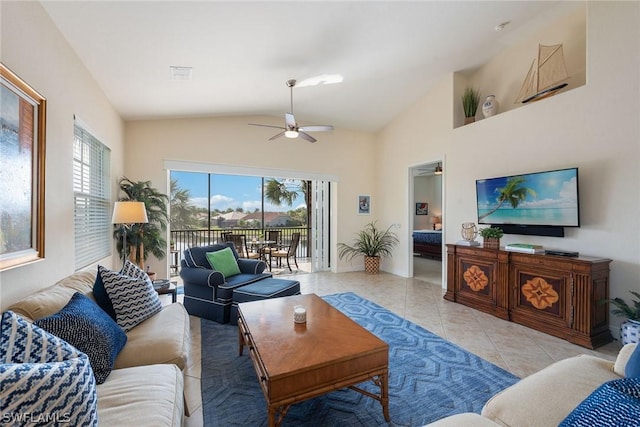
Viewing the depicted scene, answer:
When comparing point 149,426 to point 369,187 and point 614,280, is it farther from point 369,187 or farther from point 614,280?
point 369,187

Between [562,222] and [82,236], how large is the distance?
5.18 m

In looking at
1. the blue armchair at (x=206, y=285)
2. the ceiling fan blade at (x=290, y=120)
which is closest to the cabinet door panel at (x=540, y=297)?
the blue armchair at (x=206, y=285)

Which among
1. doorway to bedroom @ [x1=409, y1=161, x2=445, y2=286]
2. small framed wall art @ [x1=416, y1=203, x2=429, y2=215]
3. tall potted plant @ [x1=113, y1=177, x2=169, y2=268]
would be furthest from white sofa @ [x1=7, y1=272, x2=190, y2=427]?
small framed wall art @ [x1=416, y1=203, x2=429, y2=215]

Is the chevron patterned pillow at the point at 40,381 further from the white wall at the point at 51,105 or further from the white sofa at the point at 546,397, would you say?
the white sofa at the point at 546,397

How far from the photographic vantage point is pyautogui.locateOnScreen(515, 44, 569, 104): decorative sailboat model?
3.43m

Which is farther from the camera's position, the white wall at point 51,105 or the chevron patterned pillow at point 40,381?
the white wall at point 51,105

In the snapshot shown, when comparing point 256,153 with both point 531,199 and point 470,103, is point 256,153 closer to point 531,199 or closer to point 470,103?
point 470,103

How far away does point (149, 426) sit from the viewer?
3.67 ft

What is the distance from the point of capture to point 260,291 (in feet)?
10.4

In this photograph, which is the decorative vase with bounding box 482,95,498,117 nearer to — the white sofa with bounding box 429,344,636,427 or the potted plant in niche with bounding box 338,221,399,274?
the potted plant in niche with bounding box 338,221,399,274

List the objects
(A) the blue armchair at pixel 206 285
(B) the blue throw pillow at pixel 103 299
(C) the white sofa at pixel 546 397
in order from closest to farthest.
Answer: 1. (C) the white sofa at pixel 546 397
2. (B) the blue throw pillow at pixel 103 299
3. (A) the blue armchair at pixel 206 285

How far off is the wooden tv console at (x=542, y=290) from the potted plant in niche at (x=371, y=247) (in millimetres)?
2164

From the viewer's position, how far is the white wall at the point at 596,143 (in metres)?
2.75

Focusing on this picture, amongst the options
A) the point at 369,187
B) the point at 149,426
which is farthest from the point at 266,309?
the point at 369,187
